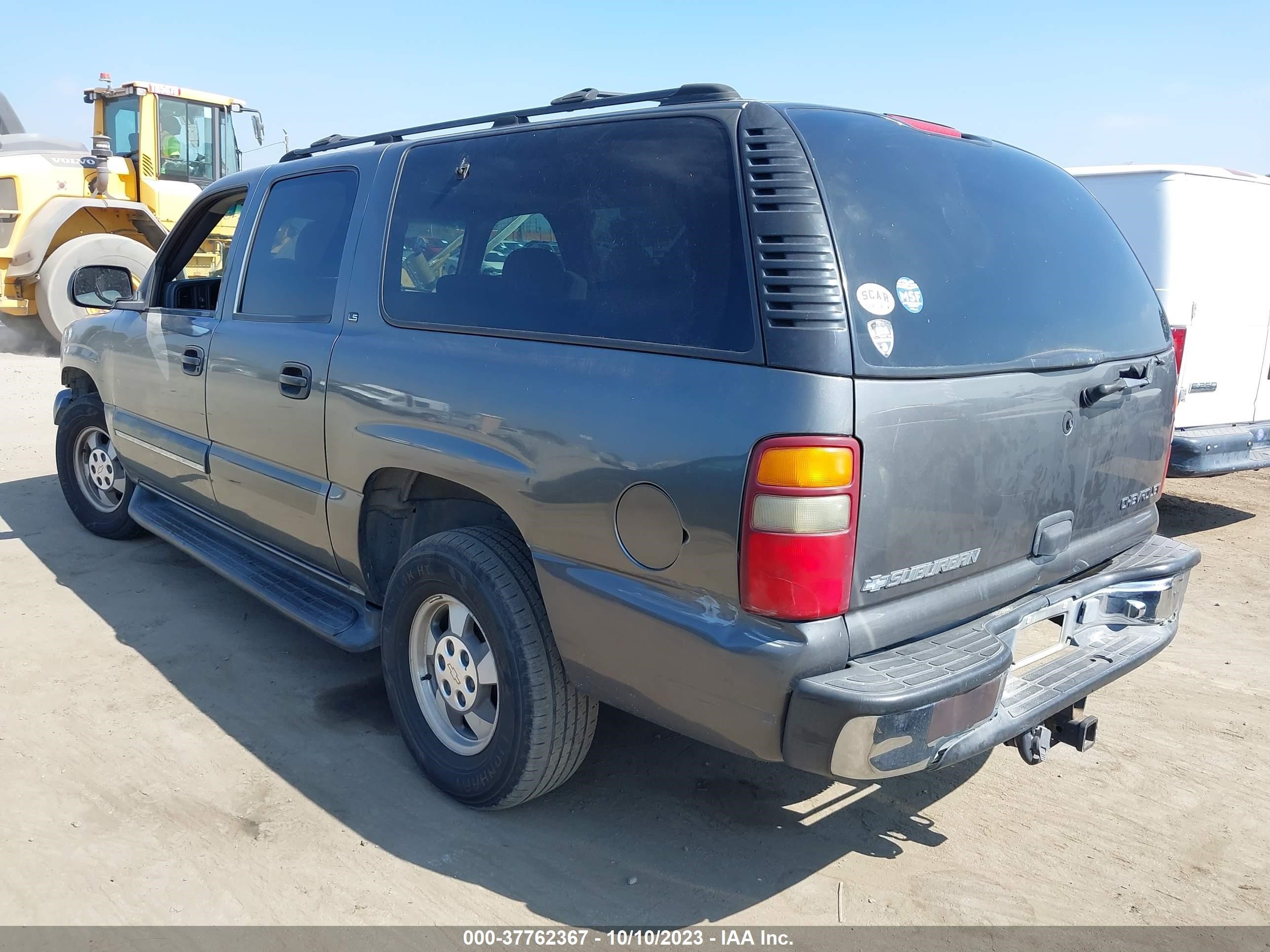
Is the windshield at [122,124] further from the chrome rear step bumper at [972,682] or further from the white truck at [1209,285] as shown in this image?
the chrome rear step bumper at [972,682]

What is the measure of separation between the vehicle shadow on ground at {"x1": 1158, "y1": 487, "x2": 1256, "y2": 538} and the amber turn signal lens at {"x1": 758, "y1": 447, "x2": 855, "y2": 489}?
487 cm

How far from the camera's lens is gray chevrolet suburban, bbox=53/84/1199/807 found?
7.13ft

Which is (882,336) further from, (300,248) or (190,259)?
(190,259)

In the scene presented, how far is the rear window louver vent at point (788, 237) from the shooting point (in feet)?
7.13

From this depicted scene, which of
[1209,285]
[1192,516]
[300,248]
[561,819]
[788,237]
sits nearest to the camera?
[788,237]

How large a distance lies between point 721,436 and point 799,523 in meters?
0.26

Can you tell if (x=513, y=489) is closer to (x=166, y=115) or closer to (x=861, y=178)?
(x=861, y=178)

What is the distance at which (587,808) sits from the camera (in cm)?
306

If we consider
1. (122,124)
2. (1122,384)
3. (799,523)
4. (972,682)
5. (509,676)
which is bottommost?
(509,676)

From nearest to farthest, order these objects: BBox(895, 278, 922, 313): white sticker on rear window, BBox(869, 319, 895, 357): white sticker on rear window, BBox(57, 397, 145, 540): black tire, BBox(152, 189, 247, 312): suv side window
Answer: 1. BBox(869, 319, 895, 357): white sticker on rear window
2. BBox(895, 278, 922, 313): white sticker on rear window
3. BBox(152, 189, 247, 312): suv side window
4. BBox(57, 397, 145, 540): black tire

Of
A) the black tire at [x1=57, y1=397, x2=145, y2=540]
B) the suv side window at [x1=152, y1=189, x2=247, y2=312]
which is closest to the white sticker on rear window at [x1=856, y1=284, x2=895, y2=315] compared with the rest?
the suv side window at [x1=152, y1=189, x2=247, y2=312]

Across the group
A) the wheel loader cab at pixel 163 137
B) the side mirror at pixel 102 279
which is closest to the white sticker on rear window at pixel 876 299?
the side mirror at pixel 102 279

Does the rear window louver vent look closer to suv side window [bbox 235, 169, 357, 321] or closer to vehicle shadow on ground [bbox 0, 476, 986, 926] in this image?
vehicle shadow on ground [bbox 0, 476, 986, 926]

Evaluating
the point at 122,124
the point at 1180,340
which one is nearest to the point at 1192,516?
the point at 1180,340
